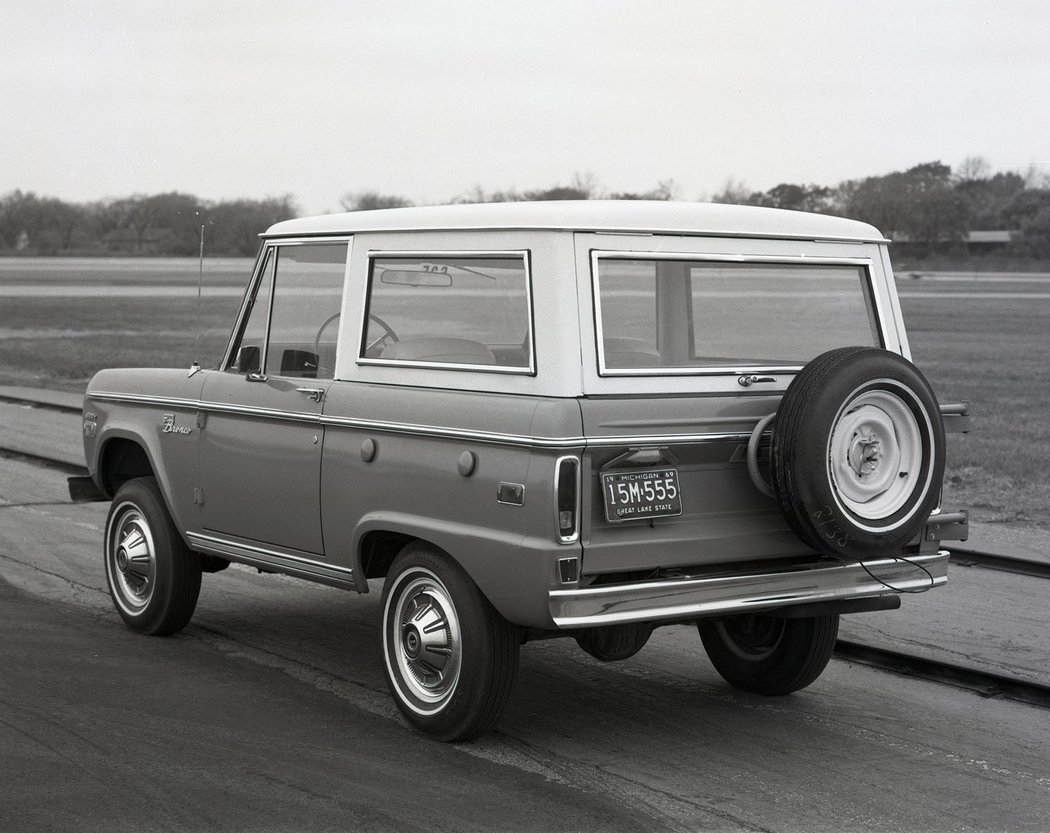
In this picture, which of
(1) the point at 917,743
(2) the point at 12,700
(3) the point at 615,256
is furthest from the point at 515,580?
(2) the point at 12,700

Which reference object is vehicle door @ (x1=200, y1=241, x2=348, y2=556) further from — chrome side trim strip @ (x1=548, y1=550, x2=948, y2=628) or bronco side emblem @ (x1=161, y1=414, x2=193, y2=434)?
chrome side trim strip @ (x1=548, y1=550, x2=948, y2=628)

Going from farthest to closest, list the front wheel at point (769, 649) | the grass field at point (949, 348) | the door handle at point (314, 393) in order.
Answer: the grass field at point (949, 348), the front wheel at point (769, 649), the door handle at point (314, 393)

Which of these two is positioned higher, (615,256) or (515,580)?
(615,256)

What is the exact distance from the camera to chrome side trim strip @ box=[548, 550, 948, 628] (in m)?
4.98

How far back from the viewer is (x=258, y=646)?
704 centimetres

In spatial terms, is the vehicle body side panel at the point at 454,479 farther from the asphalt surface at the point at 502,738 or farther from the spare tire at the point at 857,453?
the spare tire at the point at 857,453

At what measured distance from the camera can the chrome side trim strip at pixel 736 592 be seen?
16.3 ft

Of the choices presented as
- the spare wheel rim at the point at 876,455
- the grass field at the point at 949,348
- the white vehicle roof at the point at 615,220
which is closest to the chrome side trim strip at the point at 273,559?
the grass field at the point at 949,348

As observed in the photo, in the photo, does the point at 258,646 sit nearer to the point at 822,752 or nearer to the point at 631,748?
the point at 631,748

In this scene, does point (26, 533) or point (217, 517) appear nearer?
point (217, 517)

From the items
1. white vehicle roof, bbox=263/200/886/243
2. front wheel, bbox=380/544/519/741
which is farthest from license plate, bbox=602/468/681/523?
white vehicle roof, bbox=263/200/886/243

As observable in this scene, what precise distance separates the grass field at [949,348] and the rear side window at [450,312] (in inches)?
66.0

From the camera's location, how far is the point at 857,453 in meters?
5.34

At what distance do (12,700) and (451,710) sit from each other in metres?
1.93
